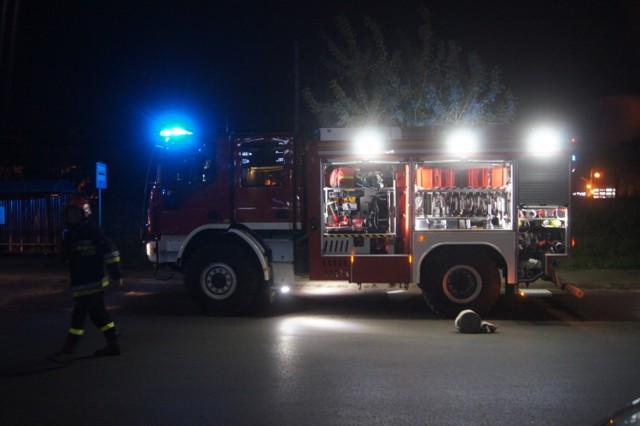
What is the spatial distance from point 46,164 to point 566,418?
27057 millimetres

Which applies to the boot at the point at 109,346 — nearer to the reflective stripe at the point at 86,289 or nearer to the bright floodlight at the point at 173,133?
the reflective stripe at the point at 86,289

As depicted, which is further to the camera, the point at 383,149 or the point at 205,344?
the point at 383,149

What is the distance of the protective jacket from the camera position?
23.8ft

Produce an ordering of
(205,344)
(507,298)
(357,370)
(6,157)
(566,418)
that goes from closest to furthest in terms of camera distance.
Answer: (566,418) < (357,370) < (205,344) < (507,298) < (6,157)

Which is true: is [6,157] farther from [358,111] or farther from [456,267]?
[456,267]

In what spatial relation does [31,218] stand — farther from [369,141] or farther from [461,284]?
[461,284]

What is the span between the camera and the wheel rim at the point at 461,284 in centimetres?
995

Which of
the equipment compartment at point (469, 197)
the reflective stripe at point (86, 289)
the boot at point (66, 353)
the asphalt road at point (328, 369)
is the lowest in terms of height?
the asphalt road at point (328, 369)

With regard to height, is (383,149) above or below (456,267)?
above

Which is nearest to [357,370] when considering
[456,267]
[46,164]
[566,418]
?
[566,418]

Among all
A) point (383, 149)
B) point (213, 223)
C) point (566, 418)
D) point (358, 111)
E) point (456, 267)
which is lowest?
point (566, 418)

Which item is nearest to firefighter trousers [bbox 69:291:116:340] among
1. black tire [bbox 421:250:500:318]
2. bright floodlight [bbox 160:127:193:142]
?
bright floodlight [bbox 160:127:193:142]

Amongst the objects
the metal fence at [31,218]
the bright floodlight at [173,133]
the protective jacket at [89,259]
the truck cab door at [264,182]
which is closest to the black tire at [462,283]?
the truck cab door at [264,182]

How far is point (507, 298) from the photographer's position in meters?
11.8
